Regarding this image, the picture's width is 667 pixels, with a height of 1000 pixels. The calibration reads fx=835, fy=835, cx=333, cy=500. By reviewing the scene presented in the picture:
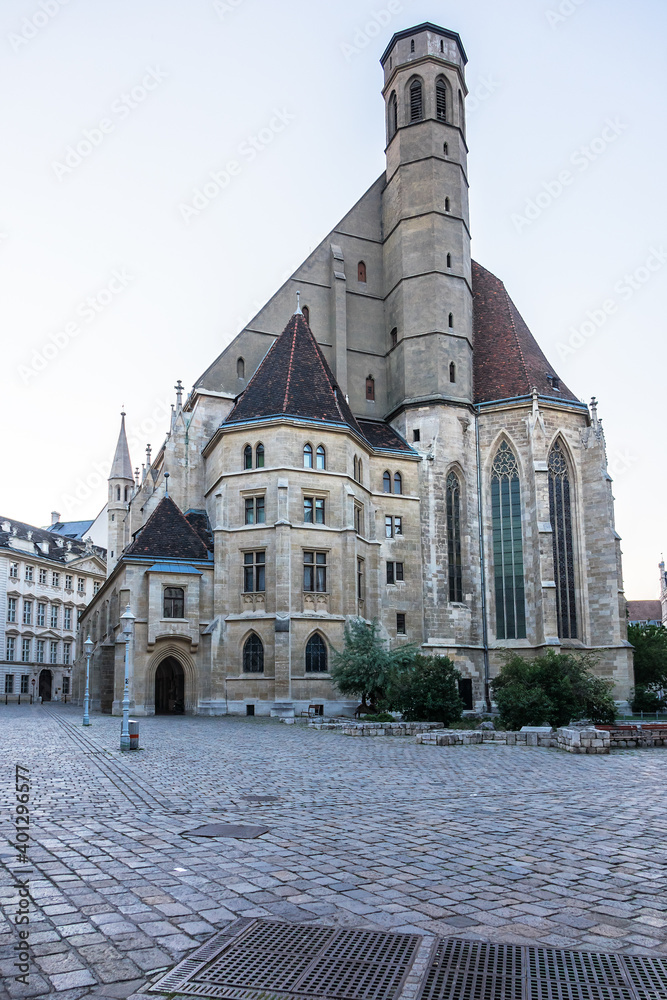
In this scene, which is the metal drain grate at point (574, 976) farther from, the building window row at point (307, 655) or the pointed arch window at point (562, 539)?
A: the pointed arch window at point (562, 539)

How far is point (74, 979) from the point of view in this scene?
4316 mm

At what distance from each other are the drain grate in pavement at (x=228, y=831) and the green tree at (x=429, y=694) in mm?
16682

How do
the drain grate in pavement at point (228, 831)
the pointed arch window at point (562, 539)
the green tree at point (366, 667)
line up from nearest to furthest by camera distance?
the drain grate in pavement at point (228, 831) < the green tree at point (366, 667) < the pointed arch window at point (562, 539)

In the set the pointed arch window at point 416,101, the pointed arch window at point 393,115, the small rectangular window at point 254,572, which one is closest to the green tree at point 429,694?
the small rectangular window at point 254,572

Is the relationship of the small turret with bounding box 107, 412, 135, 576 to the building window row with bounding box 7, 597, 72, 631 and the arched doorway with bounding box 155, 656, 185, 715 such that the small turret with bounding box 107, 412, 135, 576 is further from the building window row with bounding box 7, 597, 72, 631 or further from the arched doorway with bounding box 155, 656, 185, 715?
the arched doorway with bounding box 155, 656, 185, 715

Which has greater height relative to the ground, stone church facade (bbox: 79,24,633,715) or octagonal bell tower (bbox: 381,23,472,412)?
octagonal bell tower (bbox: 381,23,472,412)

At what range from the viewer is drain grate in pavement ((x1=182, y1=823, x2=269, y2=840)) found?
815cm

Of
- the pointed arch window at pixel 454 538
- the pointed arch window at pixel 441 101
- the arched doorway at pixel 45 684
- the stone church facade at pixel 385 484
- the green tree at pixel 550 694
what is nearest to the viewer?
the green tree at pixel 550 694

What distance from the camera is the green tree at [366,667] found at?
30.7 meters

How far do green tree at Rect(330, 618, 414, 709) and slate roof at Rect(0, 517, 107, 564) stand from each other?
156ft

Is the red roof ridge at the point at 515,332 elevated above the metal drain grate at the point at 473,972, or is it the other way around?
the red roof ridge at the point at 515,332

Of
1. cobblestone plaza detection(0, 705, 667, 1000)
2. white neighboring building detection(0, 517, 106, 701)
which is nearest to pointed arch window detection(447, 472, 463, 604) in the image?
cobblestone plaza detection(0, 705, 667, 1000)

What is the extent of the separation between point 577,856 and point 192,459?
3698 cm

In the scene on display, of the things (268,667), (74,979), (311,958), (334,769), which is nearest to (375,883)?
(311,958)
